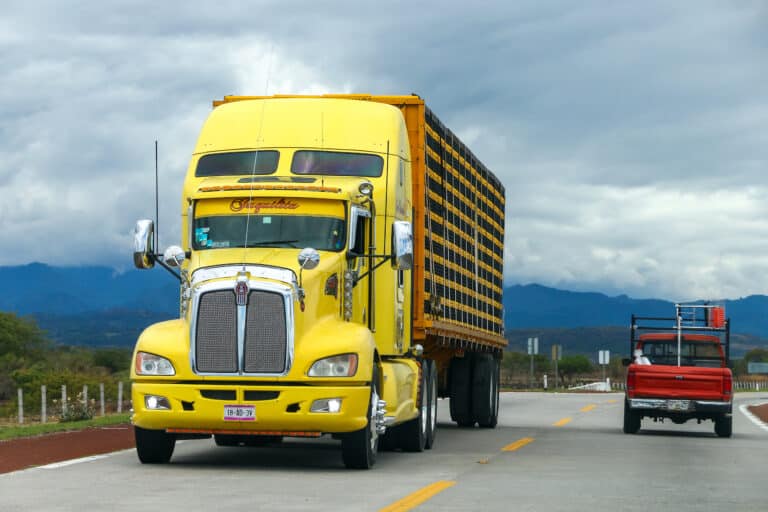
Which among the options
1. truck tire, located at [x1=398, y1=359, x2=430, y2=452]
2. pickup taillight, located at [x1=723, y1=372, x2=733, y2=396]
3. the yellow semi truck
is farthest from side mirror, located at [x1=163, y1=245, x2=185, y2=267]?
pickup taillight, located at [x1=723, y1=372, x2=733, y2=396]

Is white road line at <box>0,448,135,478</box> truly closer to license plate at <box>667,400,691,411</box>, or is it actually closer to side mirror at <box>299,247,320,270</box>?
side mirror at <box>299,247,320,270</box>

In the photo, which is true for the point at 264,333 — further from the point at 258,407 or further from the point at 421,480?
the point at 421,480

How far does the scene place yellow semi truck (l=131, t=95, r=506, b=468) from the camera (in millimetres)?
14695

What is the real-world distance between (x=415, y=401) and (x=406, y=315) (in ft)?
3.78

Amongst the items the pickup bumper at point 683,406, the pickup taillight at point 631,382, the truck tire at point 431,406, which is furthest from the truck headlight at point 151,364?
the pickup bumper at point 683,406

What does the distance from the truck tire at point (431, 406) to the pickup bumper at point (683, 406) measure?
6.40m

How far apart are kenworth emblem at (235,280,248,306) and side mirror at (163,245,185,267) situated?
31.4 inches

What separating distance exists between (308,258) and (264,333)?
91 centimetres

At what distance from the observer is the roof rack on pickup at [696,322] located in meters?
26.6

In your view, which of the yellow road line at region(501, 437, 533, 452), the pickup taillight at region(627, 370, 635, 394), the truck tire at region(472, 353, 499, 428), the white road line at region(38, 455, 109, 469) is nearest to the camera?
the white road line at region(38, 455, 109, 469)

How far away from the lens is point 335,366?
581 inches

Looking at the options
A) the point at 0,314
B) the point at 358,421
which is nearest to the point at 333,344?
the point at 358,421

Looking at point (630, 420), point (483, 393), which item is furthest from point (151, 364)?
point (630, 420)

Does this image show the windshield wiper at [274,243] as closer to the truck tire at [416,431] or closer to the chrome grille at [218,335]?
the chrome grille at [218,335]
